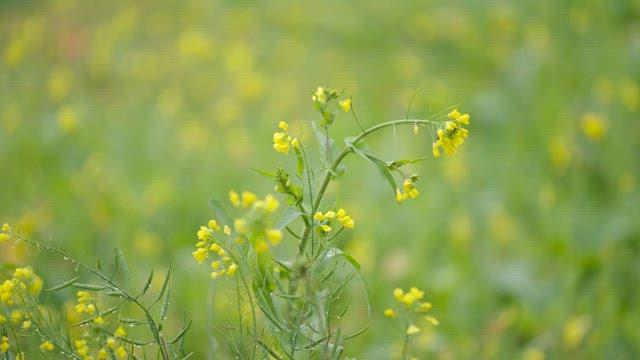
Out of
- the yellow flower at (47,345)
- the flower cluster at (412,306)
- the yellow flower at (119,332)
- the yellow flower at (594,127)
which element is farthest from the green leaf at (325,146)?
the yellow flower at (594,127)

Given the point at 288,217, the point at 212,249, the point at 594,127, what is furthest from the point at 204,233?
the point at 594,127

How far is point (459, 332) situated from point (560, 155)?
0.91m

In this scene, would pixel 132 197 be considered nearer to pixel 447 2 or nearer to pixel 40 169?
pixel 40 169

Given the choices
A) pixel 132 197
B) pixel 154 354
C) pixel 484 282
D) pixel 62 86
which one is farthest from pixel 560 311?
pixel 62 86

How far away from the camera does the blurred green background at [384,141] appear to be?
2.79 meters

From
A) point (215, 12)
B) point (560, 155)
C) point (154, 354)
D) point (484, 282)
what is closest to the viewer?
point (154, 354)

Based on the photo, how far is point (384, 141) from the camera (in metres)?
3.79

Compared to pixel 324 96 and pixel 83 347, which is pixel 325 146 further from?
pixel 83 347

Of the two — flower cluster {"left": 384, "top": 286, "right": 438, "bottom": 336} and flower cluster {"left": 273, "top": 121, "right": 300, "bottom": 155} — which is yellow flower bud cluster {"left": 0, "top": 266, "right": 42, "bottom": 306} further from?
flower cluster {"left": 384, "top": 286, "right": 438, "bottom": 336}

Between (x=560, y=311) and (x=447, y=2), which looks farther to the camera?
(x=447, y=2)

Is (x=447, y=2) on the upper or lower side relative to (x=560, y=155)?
upper

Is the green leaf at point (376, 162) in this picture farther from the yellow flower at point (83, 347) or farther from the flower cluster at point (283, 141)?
the yellow flower at point (83, 347)

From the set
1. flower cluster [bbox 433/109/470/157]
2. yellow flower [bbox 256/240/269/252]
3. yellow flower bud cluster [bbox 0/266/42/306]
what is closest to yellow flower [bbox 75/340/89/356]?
yellow flower bud cluster [bbox 0/266/42/306]

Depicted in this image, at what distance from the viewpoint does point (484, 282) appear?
2.89 m
